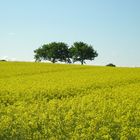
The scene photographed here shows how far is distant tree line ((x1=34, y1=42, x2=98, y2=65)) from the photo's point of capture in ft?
385

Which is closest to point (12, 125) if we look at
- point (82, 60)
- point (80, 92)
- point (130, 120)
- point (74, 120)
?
point (74, 120)

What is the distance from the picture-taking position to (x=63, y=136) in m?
11.1

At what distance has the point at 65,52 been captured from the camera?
402ft

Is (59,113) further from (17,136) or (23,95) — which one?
(23,95)

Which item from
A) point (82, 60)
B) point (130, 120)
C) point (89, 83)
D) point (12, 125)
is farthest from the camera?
point (82, 60)

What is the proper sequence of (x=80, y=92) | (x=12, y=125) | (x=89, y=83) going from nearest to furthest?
1. (x=12, y=125)
2. (x=80, y=92)
3. (x=89, y=83)

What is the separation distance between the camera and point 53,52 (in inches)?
4779

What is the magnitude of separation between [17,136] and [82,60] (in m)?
106

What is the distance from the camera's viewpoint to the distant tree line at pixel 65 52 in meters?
117

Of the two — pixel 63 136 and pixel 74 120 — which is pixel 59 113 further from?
pixel 63 136

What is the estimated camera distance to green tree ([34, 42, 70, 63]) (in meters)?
121

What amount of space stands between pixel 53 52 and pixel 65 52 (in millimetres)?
3472

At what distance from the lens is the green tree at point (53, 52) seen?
4752 inches

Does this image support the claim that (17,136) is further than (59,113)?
No
